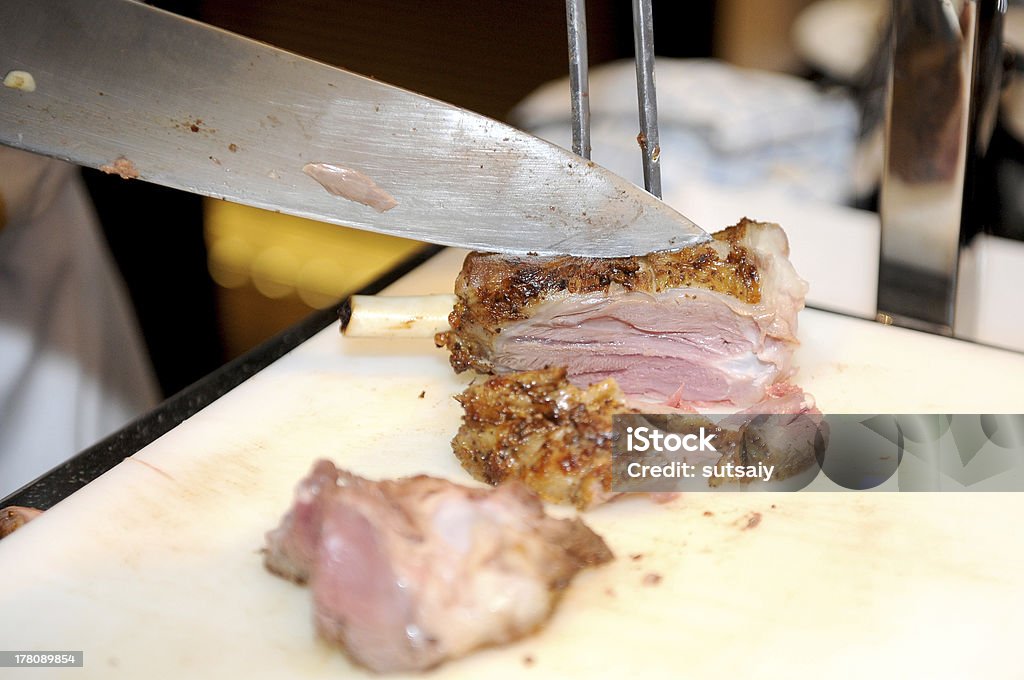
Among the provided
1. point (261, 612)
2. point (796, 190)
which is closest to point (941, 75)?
point (796, 190)

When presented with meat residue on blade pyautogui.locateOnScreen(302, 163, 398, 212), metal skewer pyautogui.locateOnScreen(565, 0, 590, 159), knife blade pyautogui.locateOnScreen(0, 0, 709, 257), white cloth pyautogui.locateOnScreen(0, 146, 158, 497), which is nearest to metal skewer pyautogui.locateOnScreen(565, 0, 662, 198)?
metal skewer pyautogui.locateOnScreen(565, 0, 590, 159)

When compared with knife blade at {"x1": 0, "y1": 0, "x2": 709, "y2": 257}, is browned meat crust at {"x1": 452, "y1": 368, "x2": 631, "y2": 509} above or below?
below

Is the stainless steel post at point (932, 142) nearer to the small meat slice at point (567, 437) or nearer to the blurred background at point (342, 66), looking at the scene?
the small meat slice at point (567, 437)

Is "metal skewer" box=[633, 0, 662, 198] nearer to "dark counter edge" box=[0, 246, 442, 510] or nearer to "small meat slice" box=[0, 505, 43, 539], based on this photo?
"dark counter edge" box=[0, 246, 442, 510]

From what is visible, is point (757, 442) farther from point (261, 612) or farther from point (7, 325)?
point (7, 325)

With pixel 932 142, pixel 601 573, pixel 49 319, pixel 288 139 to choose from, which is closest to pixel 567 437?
pixel 601 573

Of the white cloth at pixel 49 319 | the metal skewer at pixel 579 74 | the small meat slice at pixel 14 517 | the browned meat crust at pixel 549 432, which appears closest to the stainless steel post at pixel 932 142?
the metal skewer at pixel 579 74

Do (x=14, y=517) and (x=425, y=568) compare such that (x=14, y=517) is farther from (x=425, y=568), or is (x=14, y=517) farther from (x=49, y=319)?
(x=49, y=319)
